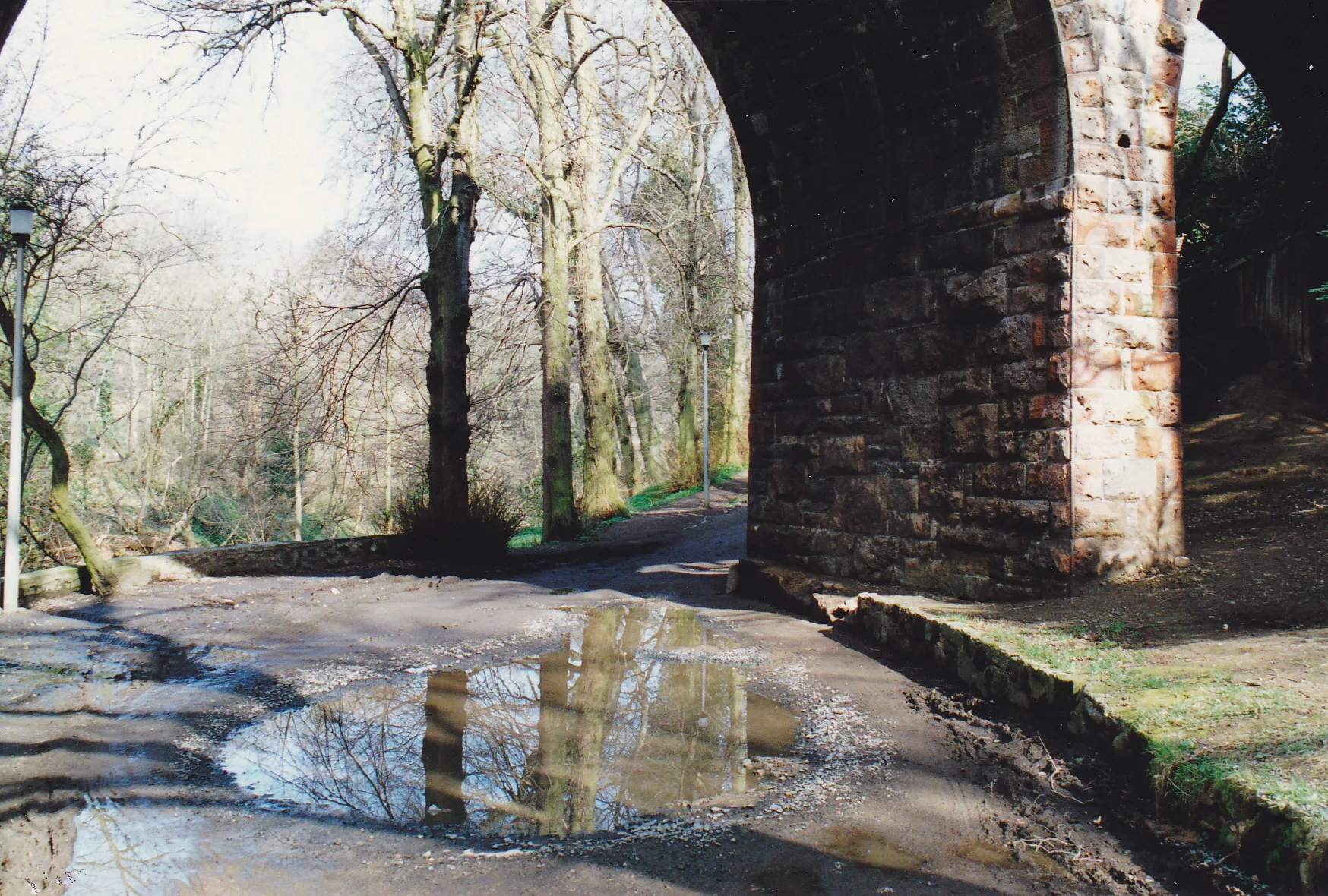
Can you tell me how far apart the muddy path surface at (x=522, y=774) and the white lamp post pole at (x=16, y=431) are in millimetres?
1540

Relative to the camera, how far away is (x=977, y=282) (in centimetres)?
554

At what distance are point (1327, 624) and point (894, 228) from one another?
349cm

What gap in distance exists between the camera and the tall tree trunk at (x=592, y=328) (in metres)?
14.6

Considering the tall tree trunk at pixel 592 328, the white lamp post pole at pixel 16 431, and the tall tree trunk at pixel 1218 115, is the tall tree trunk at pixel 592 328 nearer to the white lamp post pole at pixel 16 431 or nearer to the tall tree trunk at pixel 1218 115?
the white lamp post pole at pixel 16 431

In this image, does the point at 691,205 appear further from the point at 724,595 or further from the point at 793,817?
the point at 793,817

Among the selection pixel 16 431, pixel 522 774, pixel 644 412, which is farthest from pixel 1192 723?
pixel 644 412

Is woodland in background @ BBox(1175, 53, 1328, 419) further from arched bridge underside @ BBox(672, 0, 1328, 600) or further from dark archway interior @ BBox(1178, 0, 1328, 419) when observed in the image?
arched bridge underside @ BBox(672, 0, 1328, 600)

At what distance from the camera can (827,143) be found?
22.1 ft

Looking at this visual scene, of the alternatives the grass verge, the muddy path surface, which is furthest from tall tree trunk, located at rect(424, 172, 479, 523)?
the grass verge

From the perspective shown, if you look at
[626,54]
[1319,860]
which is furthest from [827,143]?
[626,54]

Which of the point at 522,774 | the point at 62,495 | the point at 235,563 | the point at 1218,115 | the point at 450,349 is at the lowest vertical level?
the point at 522,774

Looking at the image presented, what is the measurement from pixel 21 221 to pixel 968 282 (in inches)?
283

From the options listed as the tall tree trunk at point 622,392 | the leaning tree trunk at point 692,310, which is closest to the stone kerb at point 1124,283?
the leaning tree trunk at point 692,310

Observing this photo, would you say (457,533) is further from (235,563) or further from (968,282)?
(968,282)
